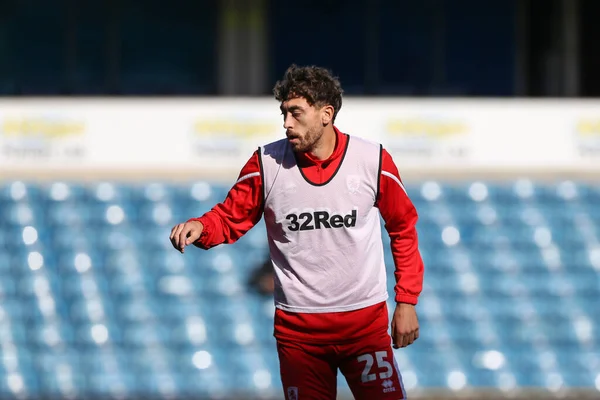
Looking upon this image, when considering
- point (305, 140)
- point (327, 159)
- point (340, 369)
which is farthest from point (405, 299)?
point (305, 140)

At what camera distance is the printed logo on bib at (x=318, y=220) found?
408 centimetres

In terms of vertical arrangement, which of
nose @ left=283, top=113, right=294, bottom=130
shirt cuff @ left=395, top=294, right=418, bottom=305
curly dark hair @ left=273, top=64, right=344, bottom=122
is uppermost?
curly dark hair @ left=273, top=64, right=344, bottom=122

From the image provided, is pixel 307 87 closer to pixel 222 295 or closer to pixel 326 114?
pixel 326 114

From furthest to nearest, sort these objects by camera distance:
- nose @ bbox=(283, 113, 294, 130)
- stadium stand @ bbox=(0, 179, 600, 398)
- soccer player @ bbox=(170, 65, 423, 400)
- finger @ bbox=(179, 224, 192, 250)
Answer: stadium stand @ bbox=(0, 179, 600, 398), soccer player @ bbox=(170, 65, 423, 400), nose @ bbox=(283, 113, 294, 130), finger @ bbox=(179, 224, 192, 250)

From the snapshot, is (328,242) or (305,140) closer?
(305,140)

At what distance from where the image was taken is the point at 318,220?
13.4ft

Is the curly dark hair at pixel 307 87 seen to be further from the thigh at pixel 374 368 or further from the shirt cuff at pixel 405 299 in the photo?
the thigh at pixel 374 368

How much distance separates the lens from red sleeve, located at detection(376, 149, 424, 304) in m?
4.12

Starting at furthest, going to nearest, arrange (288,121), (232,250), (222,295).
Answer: (232,250), (222,295), (288,121)

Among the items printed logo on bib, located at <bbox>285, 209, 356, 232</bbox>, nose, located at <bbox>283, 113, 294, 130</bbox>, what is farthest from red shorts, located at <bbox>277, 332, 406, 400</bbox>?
nose, located at <bbox>283, 113, 294, 130</bbox>

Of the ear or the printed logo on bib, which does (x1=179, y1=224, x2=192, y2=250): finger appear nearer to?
the printed logo on bib

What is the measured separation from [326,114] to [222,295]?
20.6 feet

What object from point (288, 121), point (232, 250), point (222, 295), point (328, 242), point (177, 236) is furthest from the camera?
point (232, 250)

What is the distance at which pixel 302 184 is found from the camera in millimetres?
4094
